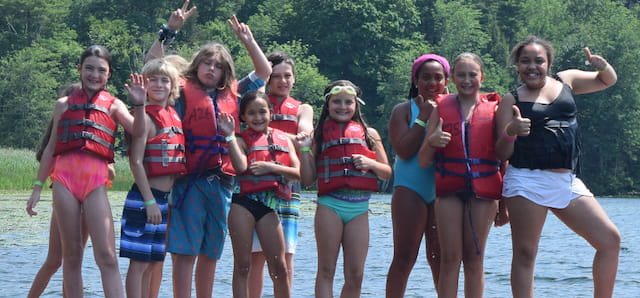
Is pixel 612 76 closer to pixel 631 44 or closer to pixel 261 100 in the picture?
pixel 261 100

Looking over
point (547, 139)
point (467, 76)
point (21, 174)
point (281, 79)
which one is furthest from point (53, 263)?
point (21, 174)

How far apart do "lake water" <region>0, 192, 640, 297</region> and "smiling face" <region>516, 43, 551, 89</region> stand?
4.58m

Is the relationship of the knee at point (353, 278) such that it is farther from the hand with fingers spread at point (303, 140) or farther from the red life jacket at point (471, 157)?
the hand with fingers spread at point (303, 140)

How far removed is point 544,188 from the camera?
21.1 ft

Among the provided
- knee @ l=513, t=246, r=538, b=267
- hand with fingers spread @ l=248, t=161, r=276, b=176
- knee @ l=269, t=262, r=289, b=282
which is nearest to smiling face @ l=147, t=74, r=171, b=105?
hand with fingers spread @ l=248, t=161, r=276, b=176

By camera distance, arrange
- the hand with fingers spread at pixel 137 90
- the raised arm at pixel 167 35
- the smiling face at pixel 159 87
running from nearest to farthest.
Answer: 1. the hand with fingers spread at pixel 137 90
2. the smiling face at pixel 159 87
3. the raised arm at pixel 167 35

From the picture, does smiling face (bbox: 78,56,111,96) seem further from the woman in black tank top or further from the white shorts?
the white shorts

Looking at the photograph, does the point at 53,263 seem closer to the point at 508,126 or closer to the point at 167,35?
the point at 167,35

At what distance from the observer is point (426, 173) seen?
6977 mm

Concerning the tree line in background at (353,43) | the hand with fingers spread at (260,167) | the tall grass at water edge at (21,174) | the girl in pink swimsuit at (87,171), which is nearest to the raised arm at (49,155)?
the girl in pink swimsuit at (87,171)

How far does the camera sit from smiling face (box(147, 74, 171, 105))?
680 cm

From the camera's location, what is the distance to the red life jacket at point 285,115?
757 cm

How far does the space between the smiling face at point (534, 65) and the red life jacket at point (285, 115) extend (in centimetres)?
185

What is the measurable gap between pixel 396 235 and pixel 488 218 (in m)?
0.74
